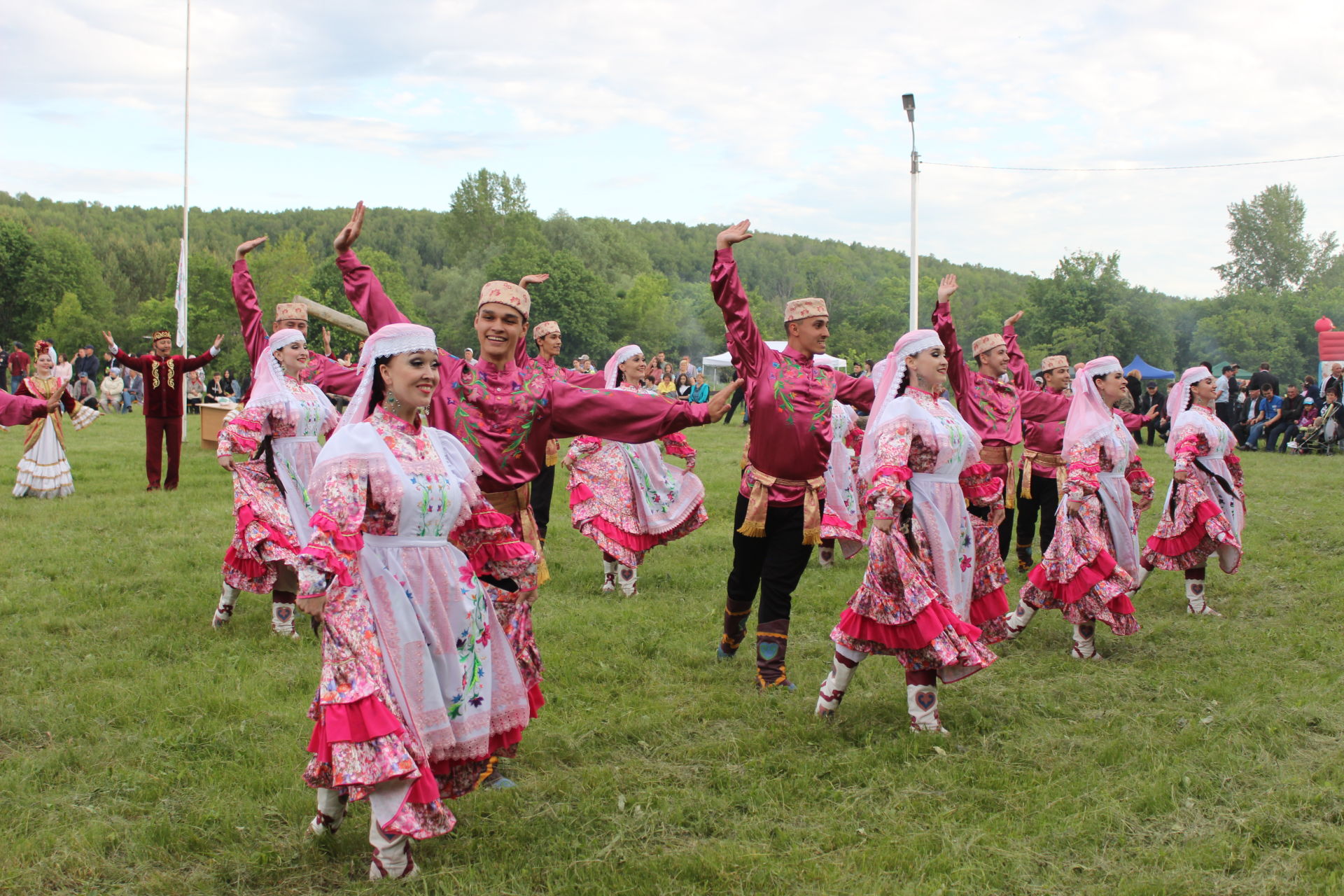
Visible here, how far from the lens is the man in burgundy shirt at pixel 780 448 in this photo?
586 centimetres

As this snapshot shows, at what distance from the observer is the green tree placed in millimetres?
67562

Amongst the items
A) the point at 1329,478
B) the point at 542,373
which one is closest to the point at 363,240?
the point at 1329,478

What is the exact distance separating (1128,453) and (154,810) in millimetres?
6117

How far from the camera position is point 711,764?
4.88 meters

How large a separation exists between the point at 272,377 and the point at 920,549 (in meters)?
4.49

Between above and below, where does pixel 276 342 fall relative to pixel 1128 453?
above

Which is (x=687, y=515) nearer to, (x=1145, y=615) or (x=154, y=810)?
(x=1145, y=615)

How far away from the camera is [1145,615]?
7.88m

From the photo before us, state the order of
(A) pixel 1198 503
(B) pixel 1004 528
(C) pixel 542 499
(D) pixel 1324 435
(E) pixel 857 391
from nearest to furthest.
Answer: (E) pixel 857 391
(A) pixel 1198 503
(B) pixel 1004 528
(C) pixel 542 499
(D) pixel 1324 435

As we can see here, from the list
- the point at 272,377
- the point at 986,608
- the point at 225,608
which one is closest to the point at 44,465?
the point at 225,608

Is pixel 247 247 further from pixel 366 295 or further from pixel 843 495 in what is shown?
pixel 843 495

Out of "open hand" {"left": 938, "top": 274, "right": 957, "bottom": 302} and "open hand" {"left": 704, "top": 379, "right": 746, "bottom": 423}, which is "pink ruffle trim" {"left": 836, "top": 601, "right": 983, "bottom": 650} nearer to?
"open hand" {"left": 704, "top": 379, "right": 746, "bottom": 423}

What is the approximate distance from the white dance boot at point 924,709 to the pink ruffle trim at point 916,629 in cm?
28

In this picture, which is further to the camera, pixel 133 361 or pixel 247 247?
pixel 133 361
